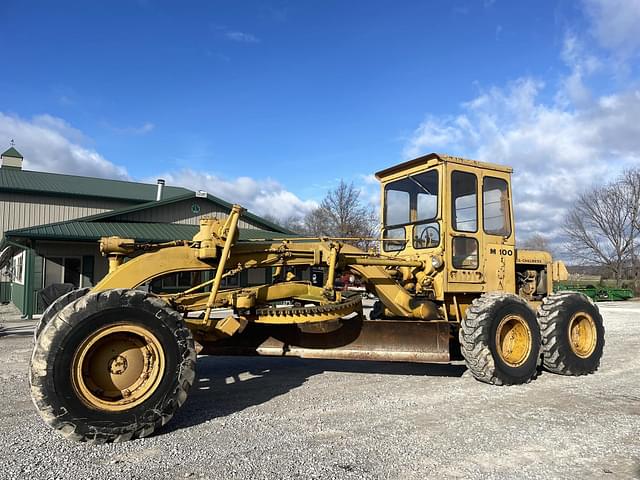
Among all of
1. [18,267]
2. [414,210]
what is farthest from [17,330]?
[414,210]

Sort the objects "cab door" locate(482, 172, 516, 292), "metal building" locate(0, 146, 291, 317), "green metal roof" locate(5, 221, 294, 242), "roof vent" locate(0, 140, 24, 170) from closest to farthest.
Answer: "cab door" locate(482, 172, 516, 292)
"green metal roof" locate(5, 221, 294, 242)
"metal building" locate(0, 146, 291, 317)
"roof vent" locate(0, 140, 24, 170)

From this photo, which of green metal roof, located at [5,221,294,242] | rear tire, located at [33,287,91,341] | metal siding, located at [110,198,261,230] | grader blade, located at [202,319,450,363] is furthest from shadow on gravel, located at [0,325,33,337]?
grader blade, located at [202,319,450,363]

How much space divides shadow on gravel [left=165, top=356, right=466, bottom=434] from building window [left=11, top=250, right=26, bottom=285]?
16.4 m

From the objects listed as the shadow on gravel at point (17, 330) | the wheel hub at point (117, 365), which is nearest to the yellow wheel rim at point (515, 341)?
the wheel hub at point (117, 365)

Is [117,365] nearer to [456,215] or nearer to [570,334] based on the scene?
[456,215]

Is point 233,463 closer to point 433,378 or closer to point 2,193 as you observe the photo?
point 433,378

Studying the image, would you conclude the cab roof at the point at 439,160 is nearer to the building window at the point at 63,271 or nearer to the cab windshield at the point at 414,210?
the cab windshield at the point at 414,210

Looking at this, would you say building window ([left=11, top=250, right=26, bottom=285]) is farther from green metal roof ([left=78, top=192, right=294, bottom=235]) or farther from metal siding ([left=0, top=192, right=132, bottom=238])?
green metal roof ([left=78, top=192, right=294, bottom=235])

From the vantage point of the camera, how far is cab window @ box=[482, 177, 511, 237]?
7.51m

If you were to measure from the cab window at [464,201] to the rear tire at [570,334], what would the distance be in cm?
158

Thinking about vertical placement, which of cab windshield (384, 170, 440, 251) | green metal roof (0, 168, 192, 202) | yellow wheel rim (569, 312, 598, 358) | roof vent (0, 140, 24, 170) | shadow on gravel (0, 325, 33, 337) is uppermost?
roof vent (0, 140, 24, 170)

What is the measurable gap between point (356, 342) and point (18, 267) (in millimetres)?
22075

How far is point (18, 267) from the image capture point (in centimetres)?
2325

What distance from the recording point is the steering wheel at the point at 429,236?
7.18m
